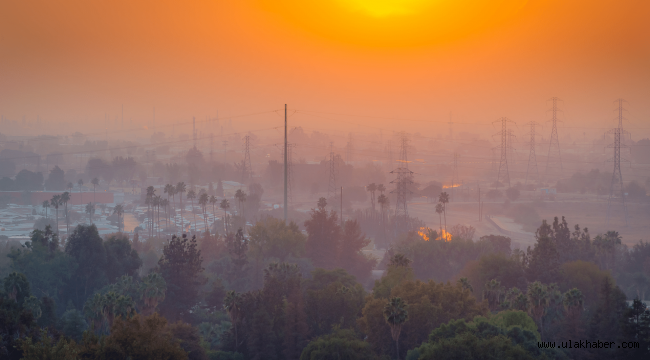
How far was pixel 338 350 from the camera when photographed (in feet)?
100

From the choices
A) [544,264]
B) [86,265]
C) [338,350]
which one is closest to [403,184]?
[544,264]

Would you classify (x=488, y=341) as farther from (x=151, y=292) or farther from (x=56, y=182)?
(x=56, y=182)

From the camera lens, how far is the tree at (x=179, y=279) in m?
43.6

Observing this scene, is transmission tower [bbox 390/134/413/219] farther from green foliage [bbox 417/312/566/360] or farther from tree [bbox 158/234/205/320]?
green foliage [bbox 417/312/566/360]

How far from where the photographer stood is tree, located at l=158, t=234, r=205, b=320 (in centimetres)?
4359

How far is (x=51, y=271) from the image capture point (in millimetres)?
50969

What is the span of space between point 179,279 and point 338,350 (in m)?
19.9

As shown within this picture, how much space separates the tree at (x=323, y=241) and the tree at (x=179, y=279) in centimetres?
1822

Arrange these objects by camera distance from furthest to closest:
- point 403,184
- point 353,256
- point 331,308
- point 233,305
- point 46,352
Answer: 1. point 403,184
2. point 353,256
3. point 331,308
4. point 233,305
5. point 46,352

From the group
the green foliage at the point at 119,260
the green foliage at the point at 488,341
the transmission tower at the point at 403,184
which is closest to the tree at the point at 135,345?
the green foliage at the point at 488,341

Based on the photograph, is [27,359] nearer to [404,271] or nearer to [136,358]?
[136,358]

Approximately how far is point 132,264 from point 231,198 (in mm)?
90511

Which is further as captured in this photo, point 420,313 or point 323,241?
point 323,241

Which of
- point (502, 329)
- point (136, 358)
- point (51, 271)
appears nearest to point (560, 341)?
point (502, 329)
